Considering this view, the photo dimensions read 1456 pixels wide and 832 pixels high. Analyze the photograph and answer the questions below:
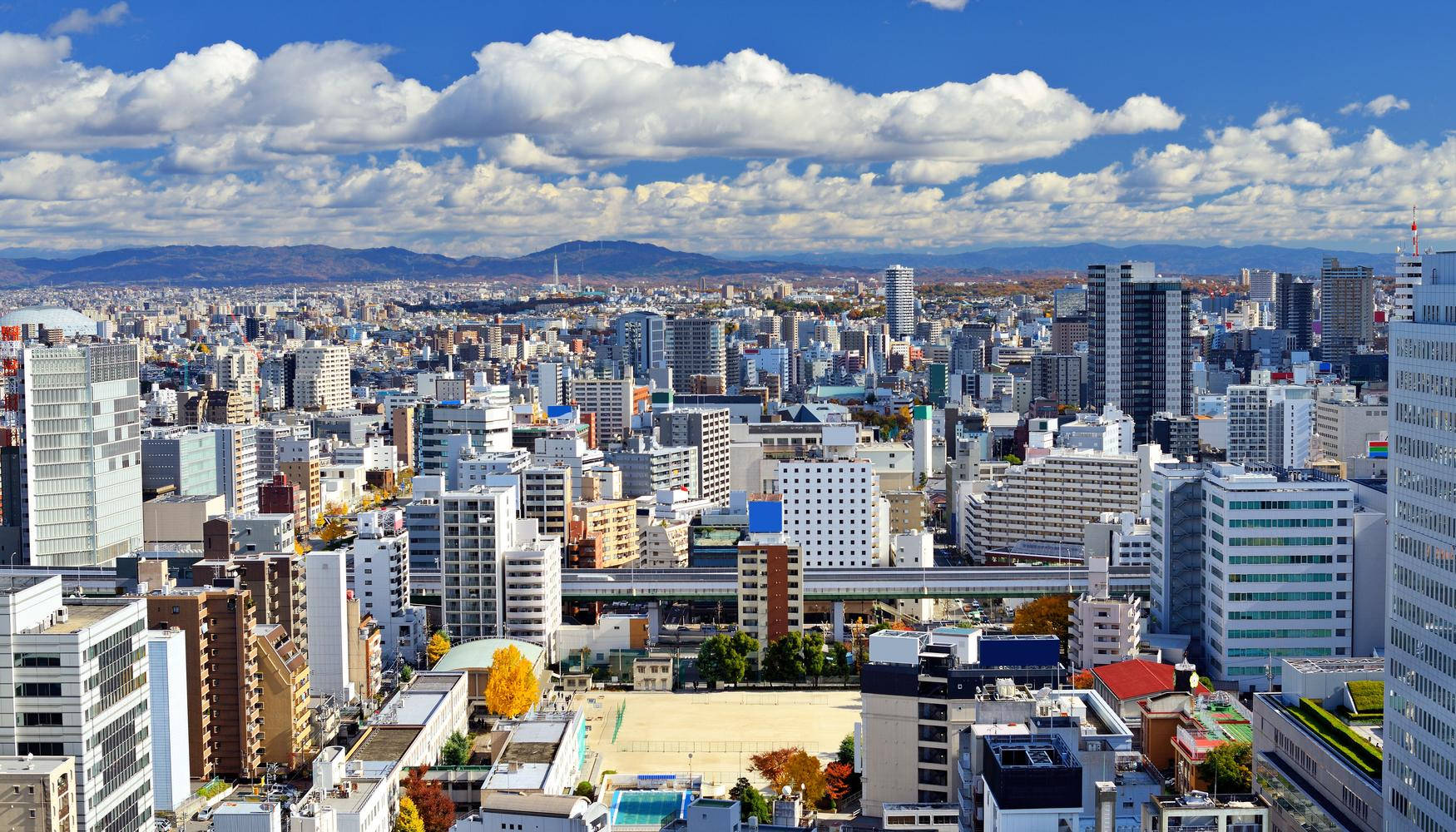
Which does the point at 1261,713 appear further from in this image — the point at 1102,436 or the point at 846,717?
the point at 1102,436

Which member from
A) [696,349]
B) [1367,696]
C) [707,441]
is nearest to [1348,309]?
[696,349]

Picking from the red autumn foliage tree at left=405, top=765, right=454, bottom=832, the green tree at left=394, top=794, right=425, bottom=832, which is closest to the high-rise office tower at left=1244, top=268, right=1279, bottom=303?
the red autumn foliage tree at left=405, top=765, right=454, bottom=832

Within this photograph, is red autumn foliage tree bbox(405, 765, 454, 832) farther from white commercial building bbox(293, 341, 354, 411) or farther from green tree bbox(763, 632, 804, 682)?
white commercial building bbox(293, 341, 354, 411)

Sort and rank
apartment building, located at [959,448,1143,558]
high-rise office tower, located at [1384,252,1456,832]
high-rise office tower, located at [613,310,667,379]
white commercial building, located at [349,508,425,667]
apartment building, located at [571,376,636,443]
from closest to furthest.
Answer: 1. high-rise office tower, located at [1384,252,1456,832]
2. white commercial building, located at [349,508,425,667]
3. apartment building, located at [959,448,1143,558]
4. apartment building, located at [571,376,636,443]
5. high-rise office tower, located at [613,310,667,379]

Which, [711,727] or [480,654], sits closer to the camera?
[711,727]

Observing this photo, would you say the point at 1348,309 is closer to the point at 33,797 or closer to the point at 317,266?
the point at 33,797

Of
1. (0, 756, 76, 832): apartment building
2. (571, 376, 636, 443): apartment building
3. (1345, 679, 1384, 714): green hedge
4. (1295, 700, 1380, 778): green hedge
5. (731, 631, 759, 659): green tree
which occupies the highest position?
(571, 376, 636, 443): apartment building

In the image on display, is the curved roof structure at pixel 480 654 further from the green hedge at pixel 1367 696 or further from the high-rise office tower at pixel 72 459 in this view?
the green hedge at pixel 1367 696

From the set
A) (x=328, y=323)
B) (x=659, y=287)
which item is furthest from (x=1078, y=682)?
(x=659, y=287)
